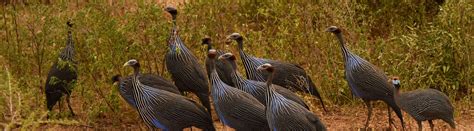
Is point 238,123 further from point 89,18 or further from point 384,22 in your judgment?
point 384,22

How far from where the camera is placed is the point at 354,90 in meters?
6.99

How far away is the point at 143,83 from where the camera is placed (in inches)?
275

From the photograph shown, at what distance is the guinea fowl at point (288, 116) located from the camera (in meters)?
5.99

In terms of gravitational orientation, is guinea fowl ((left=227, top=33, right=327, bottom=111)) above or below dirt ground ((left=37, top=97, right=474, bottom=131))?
above

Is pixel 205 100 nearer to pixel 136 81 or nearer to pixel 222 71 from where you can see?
pixel 222 71

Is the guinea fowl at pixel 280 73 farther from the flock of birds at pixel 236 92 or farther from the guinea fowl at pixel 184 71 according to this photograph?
the guinea fowl at pixel 184 71

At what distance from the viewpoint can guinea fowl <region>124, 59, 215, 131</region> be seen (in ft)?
21.2

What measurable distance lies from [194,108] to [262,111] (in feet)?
1.80

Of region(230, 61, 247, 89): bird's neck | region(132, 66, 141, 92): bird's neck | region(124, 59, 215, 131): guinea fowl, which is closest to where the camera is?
region(124, 59, 215, 131): guinea fowl

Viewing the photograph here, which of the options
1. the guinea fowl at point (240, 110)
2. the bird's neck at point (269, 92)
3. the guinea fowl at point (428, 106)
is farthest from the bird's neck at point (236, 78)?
the guinea fowl at point (428, 106)

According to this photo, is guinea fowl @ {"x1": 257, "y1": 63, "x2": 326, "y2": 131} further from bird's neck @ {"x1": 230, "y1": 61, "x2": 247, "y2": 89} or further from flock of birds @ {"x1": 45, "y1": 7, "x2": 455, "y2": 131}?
bird's neck @ {"x1": 230, "y1": 61, "x2": 247, "y2": 89}

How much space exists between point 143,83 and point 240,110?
3.58ft

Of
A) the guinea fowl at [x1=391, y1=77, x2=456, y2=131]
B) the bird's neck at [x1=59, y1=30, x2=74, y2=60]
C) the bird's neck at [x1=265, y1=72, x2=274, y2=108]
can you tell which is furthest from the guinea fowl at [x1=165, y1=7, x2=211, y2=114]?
the guinea fowl at [x1=391, y1=77, x2=456, y2=131]

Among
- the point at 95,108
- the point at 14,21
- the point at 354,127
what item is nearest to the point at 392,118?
the point at 354,127
